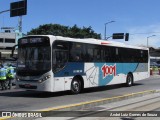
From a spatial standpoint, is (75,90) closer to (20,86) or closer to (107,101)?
(20,86)

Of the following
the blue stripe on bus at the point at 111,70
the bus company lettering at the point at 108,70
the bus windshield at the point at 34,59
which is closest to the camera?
the bus windshield at the point at 34,59

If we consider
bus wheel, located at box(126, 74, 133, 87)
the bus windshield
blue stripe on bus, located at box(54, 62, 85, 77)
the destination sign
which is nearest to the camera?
the bus windshield

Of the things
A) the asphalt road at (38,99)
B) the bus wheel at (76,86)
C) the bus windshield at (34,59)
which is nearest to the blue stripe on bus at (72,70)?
the bus wheel at (76,86)

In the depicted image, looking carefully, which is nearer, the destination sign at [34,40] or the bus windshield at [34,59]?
the bus windshield at [34,59]

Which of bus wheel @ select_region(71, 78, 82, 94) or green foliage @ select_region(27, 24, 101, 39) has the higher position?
green foliage @ select_region(27, 24, 101, 39)

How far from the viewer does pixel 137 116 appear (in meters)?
11.9

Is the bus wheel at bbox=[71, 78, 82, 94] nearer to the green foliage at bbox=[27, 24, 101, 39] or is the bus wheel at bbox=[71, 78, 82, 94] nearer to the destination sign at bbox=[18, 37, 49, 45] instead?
the destination sign at bbox=[18, 37, 49, 45]

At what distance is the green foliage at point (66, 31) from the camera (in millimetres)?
91688

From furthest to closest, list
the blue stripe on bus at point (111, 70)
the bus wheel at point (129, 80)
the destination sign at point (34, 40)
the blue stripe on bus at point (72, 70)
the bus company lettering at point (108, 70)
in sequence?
the bus wheel at point (129, 80)
the bus company lettering at point (108, 70)
the blue stripe on bus at point (111, 70)
the blue stripe on bus at point (72, 70)
the destination sign at point (34, 40)

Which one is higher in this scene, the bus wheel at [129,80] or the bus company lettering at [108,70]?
the bus company lettering at [108,70]

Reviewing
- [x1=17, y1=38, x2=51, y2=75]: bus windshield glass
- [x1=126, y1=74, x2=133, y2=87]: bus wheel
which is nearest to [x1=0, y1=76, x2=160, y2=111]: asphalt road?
[x1=17, y1=38, x2=51, y2=75]: bus windshield glass

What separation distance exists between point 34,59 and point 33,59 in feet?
0.20

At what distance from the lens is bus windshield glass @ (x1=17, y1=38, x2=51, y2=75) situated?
1812 cm

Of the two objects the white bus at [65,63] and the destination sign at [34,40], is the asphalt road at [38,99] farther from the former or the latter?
the destination sign at [34,40]
